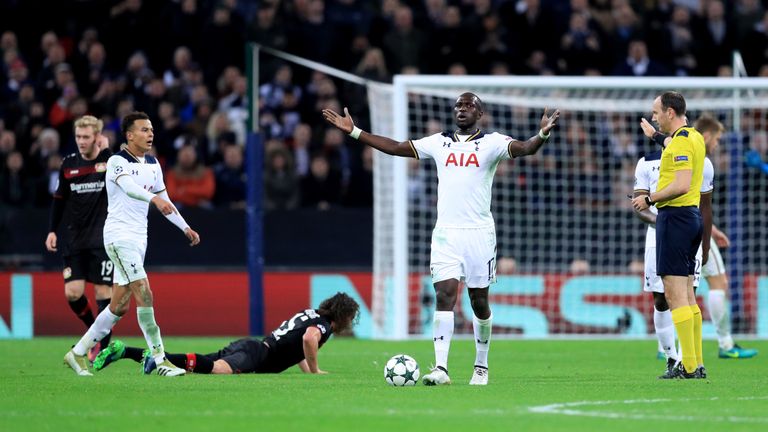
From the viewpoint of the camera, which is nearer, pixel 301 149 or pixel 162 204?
pixel 162 204

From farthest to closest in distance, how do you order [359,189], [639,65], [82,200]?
[639,65], [359,189], [82,200]

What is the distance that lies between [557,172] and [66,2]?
890 centimetres

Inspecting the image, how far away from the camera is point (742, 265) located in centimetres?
1817

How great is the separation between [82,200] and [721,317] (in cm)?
675

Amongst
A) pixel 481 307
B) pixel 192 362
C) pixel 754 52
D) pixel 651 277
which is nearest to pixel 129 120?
pixel 192 362

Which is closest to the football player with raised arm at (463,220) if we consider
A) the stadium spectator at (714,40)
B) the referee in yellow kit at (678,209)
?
the referee in yellow kit at (678,209)

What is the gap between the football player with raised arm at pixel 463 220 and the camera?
32.8 ft

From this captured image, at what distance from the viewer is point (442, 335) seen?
32.7 ft

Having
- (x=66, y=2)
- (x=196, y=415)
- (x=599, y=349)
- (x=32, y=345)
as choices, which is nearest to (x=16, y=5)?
(x=66, y=2)

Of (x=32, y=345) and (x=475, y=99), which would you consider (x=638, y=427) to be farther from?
(x=32, y=345)

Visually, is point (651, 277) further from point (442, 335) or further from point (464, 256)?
point (442, 335)

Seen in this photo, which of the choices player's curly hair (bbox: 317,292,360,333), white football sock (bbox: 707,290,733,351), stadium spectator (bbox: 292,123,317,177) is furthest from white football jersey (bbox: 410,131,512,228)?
stadium spectator (bbox: 292,123,317,177)

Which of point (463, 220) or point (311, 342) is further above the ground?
point (463, 220)

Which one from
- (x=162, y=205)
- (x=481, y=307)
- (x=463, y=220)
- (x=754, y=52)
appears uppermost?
(x=754, y=52)
